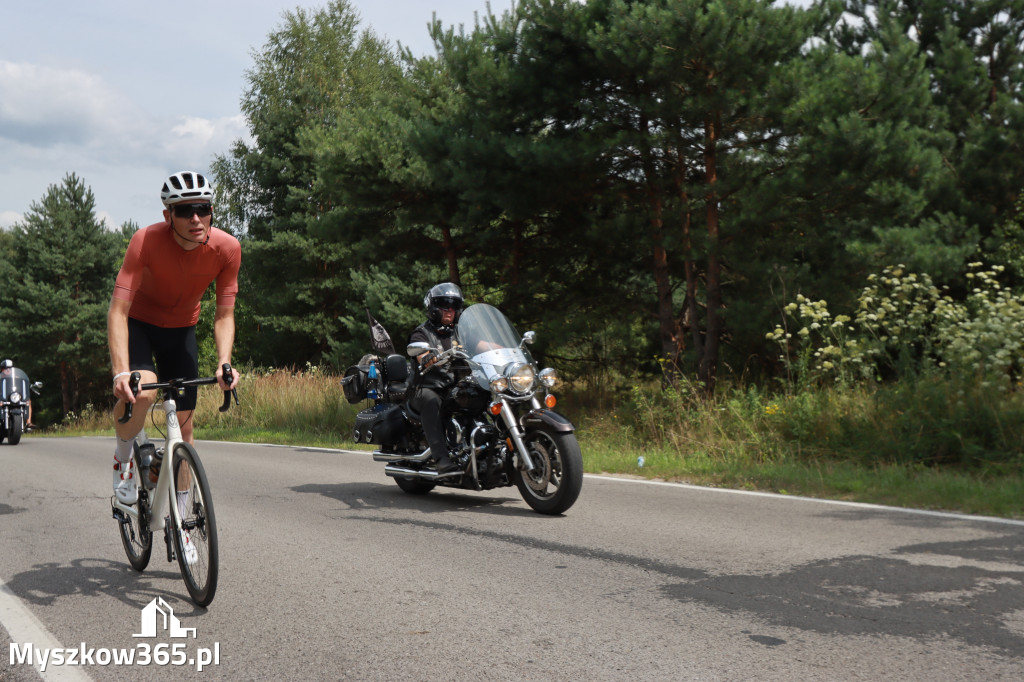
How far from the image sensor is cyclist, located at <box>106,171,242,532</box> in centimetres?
478

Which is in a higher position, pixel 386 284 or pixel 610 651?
pixel 386 284

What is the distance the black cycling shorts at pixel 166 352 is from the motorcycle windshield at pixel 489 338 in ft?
8.99

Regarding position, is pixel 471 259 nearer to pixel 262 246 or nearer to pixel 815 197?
pixel 815 197

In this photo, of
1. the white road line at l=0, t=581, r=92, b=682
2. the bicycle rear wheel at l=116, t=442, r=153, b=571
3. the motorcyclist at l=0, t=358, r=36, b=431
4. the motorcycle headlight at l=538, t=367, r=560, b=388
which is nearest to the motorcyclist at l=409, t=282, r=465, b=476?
the motorcycle headlight at l=538, t=367, r=560, b=388

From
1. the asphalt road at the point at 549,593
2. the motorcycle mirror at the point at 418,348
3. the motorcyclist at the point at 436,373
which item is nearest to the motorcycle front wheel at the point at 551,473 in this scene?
the asphalt road at the point at 549,593

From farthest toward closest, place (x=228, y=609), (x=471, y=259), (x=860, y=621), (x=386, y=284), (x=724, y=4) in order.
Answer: (x=386, y=284)
(x=471, y=259)
(x=724, y=4)
(x=228, y=609)
(x=860, y=621)

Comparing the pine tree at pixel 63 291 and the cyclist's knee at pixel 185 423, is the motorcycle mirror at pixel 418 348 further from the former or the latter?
the pine tree at pixel 63 291

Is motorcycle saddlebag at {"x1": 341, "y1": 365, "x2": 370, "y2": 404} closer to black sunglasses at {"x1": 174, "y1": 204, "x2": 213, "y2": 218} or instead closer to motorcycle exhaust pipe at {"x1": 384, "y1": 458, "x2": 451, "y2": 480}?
motorcycle exhaust pipe at {"x1": 384, "y1": 458, "x2": 451, "y2": 480}

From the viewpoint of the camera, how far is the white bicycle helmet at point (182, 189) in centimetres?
474

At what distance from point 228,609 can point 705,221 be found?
10.9 meters

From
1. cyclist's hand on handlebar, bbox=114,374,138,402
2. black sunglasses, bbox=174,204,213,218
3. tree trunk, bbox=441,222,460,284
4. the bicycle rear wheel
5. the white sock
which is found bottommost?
the bicycle rear wheel

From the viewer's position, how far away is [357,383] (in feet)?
29.1

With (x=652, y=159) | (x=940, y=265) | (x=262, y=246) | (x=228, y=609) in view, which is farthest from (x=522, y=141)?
(x=262, y=246)

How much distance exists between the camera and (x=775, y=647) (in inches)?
151
